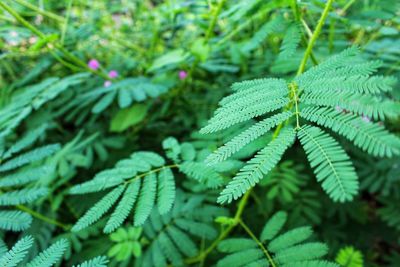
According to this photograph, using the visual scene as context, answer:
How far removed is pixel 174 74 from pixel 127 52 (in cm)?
43

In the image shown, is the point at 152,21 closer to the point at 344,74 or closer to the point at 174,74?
the point at 174,74

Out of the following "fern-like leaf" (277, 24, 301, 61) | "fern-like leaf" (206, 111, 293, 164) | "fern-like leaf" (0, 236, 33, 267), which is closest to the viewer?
"fern-like leaf" (206, 111, 293, 164)

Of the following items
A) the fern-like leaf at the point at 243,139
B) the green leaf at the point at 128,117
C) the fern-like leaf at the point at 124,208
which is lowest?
the green leaf at the point at 128,117

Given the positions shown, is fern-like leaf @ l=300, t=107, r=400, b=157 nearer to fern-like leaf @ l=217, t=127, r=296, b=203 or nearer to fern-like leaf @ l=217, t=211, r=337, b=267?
fern-like leaf @ l=217, t=127, r=296, b=203

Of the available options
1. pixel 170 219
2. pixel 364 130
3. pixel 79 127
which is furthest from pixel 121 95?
pixel 364 130

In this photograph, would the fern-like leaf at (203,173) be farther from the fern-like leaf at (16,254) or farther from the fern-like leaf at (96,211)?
the fern-like leaf at (16,254)

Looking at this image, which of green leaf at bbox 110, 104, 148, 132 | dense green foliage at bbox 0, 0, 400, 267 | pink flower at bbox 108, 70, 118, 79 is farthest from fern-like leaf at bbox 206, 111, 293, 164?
pink flower at bbox 108, 70, 118, 79

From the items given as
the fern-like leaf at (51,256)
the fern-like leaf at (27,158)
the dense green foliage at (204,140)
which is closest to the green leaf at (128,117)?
the dense green foliage at (204,140)

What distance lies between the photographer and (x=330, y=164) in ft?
2.11

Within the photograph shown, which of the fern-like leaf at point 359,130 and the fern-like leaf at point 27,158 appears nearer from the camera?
the fern-like leaf at point 359,130

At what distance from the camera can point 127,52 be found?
83.8 inches

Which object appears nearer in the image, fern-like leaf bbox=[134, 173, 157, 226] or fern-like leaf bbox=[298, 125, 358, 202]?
fern-like leaf bbox=[298, 125, 358, 202]

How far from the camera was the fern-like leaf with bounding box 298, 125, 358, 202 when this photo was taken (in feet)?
1.96

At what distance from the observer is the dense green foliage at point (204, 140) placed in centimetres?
75
